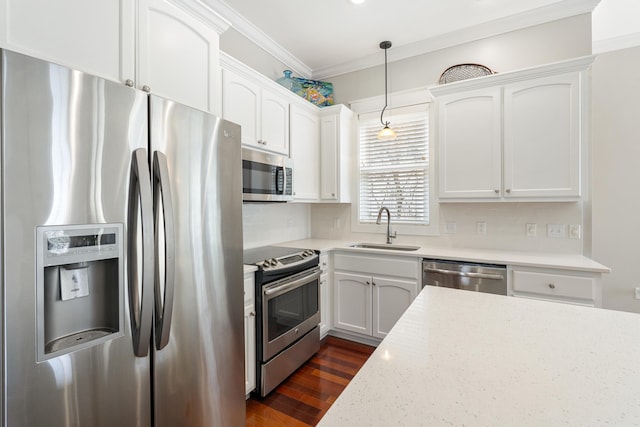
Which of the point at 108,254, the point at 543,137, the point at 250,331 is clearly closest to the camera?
the point at 108,254

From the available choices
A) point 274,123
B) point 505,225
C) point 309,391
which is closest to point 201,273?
point 309,391

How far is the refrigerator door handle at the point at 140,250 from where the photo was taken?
108cm

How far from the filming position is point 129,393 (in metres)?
1.09

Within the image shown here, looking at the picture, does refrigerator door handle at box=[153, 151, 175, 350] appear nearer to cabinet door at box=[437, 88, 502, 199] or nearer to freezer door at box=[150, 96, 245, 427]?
freezer door at box=[150, 96, 245, 427]

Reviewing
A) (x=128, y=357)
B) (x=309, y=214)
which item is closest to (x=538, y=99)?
(x=309, y=214)

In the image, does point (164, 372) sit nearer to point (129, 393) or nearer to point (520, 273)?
point (129, 393)

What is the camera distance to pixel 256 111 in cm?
234

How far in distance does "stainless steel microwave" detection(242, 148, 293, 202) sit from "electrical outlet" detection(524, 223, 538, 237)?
6.76 feet

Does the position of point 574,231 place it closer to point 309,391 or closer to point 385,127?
point 385,127

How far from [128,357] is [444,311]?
1180 mm

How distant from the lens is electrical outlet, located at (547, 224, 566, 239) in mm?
2441

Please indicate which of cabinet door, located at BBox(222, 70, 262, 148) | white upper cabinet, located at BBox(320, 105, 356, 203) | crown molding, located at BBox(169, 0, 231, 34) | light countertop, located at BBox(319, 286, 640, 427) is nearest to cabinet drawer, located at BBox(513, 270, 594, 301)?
light countertop, located at BBox(319, 286, 640, 427)

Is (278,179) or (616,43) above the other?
(616,43)

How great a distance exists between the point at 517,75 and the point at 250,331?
9.05ft
